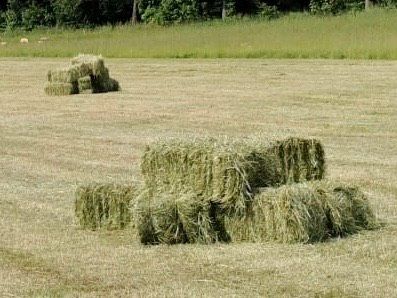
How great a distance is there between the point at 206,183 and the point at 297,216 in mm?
854

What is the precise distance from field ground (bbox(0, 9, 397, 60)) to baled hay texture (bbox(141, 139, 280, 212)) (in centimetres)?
2345

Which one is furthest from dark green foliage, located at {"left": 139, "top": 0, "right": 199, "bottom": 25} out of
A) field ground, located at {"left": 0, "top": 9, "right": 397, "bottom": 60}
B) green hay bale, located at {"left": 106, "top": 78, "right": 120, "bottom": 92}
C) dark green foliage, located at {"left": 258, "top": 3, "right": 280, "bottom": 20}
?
green hay bale, located at {"left": 106, "top": 78, "right": 120, "bottom": 92}

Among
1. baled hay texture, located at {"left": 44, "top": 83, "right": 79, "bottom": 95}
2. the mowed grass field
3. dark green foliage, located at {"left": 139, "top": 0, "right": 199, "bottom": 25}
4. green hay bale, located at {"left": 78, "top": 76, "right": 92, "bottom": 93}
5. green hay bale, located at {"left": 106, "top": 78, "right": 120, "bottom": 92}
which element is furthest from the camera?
dark green foliage, located at {"left": 139, "top": 0, "right": 199, "bottom": 25}

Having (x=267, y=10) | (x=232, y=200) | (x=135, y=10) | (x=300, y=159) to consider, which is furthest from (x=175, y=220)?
(x=135, y=10)

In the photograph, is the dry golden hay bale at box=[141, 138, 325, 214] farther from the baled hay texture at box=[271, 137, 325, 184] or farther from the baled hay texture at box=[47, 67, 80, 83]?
the baled hay texture at box=[47, 67, 80, 83]

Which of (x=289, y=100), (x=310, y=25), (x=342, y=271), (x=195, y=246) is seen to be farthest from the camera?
(x=310, y=25)

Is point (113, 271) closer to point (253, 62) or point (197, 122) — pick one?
point (197, 122)

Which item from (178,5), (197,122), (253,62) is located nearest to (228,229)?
(197,122)

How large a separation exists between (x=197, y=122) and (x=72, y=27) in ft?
168

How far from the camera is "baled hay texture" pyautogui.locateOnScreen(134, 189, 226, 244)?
891 cm

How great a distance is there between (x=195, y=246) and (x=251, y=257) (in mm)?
641

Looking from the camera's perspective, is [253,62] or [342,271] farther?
[253,62]

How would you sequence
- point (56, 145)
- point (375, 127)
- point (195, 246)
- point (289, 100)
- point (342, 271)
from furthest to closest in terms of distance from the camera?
1. point (289, 100)
2. point (375, 127)
3. point (56, 145)
4. point (195, 246)
5. point (342, 271)

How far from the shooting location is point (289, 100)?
2234cm
